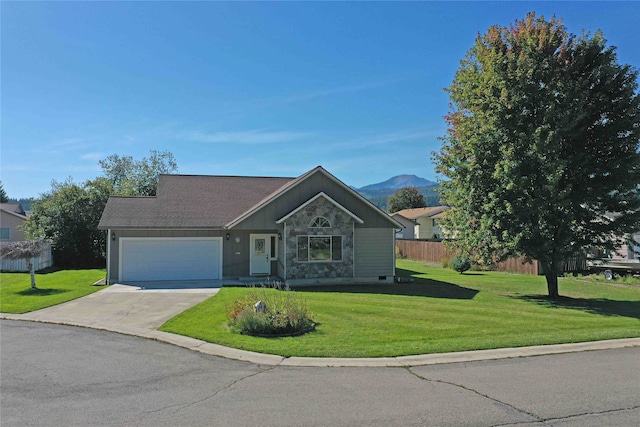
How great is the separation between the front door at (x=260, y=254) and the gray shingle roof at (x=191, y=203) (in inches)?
70.6

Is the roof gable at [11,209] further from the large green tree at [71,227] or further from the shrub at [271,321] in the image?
the shrub at [271,321]

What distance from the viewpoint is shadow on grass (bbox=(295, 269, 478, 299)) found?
62.7 ft

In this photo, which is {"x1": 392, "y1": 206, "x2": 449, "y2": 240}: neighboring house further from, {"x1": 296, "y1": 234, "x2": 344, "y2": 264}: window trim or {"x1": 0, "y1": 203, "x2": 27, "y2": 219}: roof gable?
{"x1": 0, "y1": 203, "x2": 27, "y2": 219}: roof gable

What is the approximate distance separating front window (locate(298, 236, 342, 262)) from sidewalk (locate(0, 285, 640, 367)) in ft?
15.6

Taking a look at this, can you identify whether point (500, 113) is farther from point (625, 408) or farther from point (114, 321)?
point (114, 321)

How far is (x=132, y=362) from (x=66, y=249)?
25.9 meters

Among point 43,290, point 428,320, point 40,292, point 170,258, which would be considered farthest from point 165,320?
point 170,258

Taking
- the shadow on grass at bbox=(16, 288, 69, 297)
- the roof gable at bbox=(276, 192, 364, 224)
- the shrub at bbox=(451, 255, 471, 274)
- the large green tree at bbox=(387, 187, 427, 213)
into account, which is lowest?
the shadow on grass at bbox=(16, 288, 69, 297)

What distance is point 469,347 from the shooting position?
31.9ft

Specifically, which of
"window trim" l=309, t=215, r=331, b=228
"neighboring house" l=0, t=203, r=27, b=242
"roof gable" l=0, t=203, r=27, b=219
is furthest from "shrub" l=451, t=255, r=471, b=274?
"neighboring house" l=0, t=203, r=27, b=242

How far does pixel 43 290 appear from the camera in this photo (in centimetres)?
1886

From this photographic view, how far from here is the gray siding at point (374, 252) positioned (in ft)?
76.2

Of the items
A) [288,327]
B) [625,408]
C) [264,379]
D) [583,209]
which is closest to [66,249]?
[288,327]

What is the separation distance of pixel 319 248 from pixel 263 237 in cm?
349
